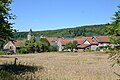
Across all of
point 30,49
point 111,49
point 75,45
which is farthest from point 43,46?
point 111,49

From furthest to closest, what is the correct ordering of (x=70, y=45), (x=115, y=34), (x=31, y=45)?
1. (x=70, y=45)
2. (x=31, y=45)
3. (x=115, y=34)

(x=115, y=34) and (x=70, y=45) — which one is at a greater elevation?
(x=70, y=45)

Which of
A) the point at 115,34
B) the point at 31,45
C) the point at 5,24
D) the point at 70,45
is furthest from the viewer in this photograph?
the point at 70,45

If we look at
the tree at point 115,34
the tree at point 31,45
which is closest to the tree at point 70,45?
the tree at point 31,45

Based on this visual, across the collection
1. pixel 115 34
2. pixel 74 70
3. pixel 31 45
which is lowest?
pixel 74 70

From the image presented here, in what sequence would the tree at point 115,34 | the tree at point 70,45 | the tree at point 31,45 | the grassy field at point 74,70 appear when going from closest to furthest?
the tree at point 115,34 < the grassy field at point 74,70 < the tree at point 31,45 < the tree at point 70,45

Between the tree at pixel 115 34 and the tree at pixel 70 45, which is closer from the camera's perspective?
the tree at pixel 115 34

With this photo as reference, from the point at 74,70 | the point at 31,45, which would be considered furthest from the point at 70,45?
the point at 74,70

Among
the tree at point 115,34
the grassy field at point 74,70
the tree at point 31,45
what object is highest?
the tree at point 31,45

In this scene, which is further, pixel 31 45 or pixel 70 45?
pixel 70 45

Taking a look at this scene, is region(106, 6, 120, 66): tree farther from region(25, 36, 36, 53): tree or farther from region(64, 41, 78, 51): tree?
region(64, 41, 78, 51): tree

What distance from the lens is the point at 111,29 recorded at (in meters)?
10.1

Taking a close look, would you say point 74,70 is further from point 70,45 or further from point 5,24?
point 70,45

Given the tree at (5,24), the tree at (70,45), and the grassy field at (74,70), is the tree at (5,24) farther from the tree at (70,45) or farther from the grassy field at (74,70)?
the tree at (70,45)
